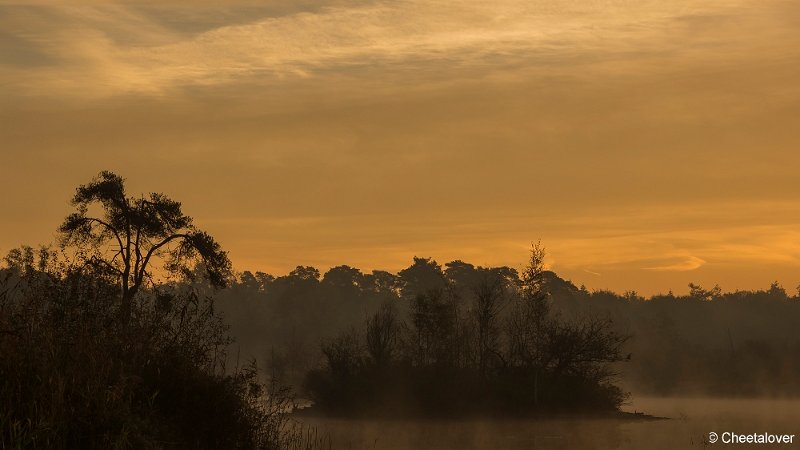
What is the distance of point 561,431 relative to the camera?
163 feet

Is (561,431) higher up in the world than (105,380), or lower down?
lower down

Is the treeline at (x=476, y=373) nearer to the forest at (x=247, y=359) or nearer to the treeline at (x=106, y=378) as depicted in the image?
the forest at (x=247, y=359)

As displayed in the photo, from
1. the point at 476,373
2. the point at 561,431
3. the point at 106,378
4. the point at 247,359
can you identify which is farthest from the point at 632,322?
the point at 106,378

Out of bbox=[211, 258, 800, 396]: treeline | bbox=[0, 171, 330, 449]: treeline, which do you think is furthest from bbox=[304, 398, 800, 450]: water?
bbox=[211, 258, 800, 396]: treeline

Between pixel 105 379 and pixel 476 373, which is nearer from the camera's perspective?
pixel 105 379

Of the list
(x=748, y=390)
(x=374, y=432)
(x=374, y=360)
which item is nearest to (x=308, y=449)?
(x=374, y=432)

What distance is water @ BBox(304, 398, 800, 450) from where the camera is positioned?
1663 inches

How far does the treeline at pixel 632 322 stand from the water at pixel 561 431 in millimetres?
31707

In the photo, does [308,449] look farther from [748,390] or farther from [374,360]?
[748,390]

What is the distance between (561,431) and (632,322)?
355 ft

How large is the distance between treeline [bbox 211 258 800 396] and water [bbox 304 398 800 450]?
3171cm

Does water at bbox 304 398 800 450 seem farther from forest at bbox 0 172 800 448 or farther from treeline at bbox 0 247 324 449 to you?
treeline at bbox 0 247 324 449

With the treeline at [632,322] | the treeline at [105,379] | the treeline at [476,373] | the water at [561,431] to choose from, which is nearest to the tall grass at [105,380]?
the treeline at [105,379]

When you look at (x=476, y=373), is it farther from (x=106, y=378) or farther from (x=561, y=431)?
(x=106, y=378)
